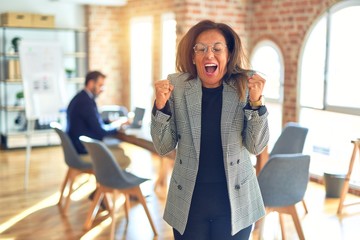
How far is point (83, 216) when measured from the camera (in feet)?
15.6

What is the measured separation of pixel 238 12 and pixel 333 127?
2253mm

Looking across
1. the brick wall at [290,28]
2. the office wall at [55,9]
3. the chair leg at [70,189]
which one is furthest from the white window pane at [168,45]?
the chair leg at [70,189]

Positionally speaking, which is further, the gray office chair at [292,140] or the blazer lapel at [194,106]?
the gray office chair at [292,140]

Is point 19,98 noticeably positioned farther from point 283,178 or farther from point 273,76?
point 283,178

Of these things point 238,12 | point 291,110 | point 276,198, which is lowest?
point 276,198

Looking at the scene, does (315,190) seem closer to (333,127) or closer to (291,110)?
(333,127)

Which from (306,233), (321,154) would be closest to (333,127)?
(321,154)

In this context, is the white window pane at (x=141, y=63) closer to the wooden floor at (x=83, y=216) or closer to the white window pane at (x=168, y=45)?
the white window pane at (x=168, y=45)

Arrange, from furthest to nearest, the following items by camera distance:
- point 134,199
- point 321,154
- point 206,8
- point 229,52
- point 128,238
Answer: point 206,8 < point 321,154 < point 134,199 < point 128,238 < point 229,52

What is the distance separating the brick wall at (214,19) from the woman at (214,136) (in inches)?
168

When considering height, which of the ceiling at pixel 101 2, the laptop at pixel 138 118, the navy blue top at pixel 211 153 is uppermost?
the ceiling at pixel 101 2

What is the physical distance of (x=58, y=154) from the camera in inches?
311

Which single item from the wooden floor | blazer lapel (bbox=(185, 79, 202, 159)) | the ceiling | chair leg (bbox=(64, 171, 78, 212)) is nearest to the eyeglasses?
blazer lapel (bbox=(185, 79, 202, 159))

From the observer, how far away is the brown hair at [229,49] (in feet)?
6.60
